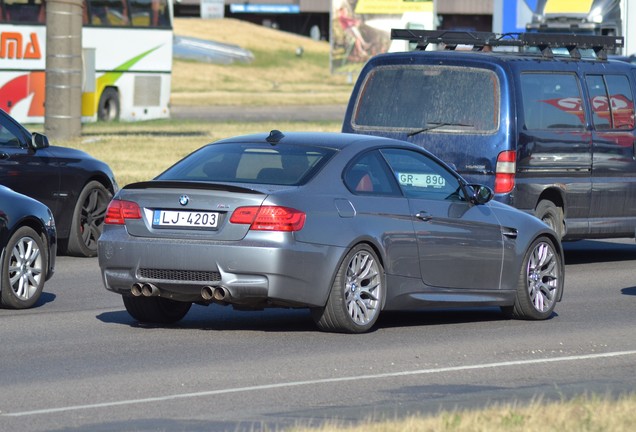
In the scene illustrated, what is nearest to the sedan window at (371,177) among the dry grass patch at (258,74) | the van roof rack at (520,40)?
the van roof rack at (520,40)

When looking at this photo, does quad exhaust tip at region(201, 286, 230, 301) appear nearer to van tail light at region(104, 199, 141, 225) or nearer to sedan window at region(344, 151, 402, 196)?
van tail light at region(104, 199, 141, 225)

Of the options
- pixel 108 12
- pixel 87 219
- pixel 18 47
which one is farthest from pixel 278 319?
pixel 108 12

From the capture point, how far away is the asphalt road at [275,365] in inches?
306

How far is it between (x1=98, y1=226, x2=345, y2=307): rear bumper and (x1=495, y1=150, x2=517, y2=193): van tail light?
452 centimetres

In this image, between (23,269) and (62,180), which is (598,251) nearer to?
(62,180)

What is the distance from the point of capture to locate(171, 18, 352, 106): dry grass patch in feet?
208

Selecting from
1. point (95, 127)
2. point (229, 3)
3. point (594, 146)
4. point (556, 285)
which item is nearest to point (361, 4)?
point (95, 127)

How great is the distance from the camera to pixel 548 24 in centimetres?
3462

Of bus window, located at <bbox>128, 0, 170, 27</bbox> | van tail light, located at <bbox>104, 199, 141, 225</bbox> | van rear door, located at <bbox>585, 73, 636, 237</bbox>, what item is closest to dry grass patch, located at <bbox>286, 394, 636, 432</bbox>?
van tail light, located at <bbox>104, 199, 141, 225</bbox>

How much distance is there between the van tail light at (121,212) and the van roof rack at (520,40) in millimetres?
6255

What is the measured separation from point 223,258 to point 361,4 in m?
44.6

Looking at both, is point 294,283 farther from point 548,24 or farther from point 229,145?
point 548,24

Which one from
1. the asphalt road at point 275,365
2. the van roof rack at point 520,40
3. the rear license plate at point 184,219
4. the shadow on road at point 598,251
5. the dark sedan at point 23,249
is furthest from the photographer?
the shadow on road at point 598,251

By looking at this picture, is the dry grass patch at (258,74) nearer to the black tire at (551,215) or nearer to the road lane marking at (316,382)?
the black tire at (551,215)
